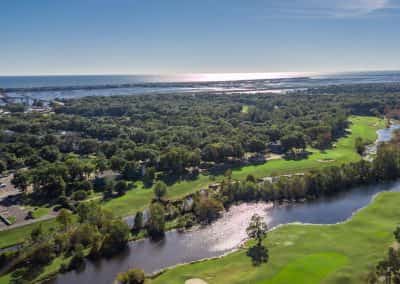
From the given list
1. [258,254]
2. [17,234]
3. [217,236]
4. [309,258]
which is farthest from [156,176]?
[309,258]

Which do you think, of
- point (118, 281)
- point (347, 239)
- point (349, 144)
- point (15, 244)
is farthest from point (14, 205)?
point (349, 144)

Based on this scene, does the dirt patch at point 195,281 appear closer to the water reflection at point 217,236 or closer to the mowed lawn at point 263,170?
the water reflection at point 217,236

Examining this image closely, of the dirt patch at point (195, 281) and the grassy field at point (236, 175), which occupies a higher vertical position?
the grassy field at point (236, 175)

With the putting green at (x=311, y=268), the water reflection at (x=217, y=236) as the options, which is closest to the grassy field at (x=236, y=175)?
the water reflection at (x=217, y=236)

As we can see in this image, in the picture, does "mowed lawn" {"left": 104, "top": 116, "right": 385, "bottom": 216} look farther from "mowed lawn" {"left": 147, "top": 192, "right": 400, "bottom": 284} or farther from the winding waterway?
"mowed lawn" {"left": 147, "top": 192, "right": 400, "bottom": 284}

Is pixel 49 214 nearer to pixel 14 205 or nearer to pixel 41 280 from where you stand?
pixel 14 205

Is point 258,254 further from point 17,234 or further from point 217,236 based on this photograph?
point 17,234
